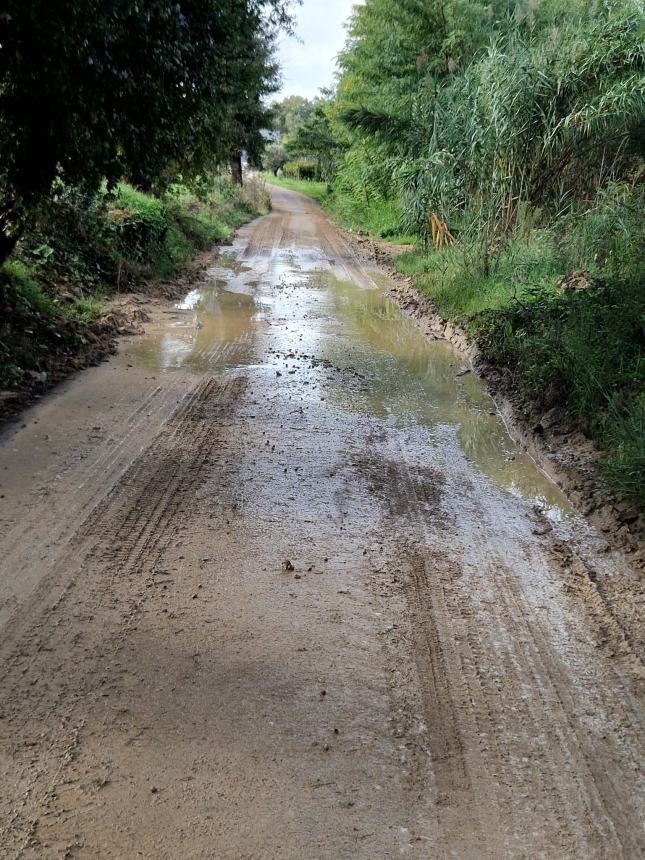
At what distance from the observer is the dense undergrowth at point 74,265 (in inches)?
260

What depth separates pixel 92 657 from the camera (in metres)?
A: 2.93

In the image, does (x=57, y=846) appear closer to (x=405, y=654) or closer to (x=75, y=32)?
(x=405, y=654)

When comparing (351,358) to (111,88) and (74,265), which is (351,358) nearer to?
(111,88)

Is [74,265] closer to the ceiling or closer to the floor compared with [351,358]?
closer to the ceiling

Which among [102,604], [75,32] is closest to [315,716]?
[102,604]

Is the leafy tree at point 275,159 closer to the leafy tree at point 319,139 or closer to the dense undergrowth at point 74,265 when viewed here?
the leafy tree at point 319,139

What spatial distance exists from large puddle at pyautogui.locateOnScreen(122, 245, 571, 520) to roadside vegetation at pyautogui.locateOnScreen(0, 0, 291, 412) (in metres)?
1.29

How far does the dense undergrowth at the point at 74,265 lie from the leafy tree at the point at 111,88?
0.61 meters

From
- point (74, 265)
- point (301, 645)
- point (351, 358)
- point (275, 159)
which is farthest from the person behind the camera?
point (275, 159)

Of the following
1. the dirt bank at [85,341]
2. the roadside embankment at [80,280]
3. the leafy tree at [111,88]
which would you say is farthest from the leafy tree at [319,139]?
the leafy tree at [111,88]

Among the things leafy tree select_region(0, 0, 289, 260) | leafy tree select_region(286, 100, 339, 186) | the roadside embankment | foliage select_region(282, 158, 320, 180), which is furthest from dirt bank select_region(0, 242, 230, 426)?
foliage select_region(282, 158, 320, 180)

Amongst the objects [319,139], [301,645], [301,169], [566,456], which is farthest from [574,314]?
[301,169]

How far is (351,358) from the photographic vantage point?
7.93 metres

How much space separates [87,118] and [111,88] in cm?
36
